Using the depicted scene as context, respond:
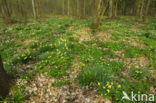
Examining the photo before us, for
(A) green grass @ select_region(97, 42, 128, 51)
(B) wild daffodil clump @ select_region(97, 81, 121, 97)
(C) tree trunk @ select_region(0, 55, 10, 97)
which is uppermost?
(A) green grass @ select_region(97, 42, 128, 51)

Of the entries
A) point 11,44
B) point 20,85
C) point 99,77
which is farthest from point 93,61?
point 11,44

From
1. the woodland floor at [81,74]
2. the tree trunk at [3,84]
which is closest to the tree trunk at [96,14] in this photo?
the woodland floor at [81,74]

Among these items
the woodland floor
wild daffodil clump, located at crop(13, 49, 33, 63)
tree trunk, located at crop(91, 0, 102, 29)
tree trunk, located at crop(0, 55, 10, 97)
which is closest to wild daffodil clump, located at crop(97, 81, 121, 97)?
the woodland floor

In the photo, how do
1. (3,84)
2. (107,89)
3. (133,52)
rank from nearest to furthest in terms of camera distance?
(3,84)
(107,89)
(133,52)

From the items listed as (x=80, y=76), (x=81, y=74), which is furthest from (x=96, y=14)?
(x=80, y=76)

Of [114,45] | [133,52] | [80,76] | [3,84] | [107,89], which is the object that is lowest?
[107,89]

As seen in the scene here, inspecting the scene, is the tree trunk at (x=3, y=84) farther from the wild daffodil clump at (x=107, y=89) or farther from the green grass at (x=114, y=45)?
the green grass at (x=114, y=45)

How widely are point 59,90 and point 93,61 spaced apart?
229cm

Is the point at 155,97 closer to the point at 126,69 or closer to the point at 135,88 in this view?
the point at 135,88

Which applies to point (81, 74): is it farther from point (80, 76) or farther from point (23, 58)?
point (23, 58)

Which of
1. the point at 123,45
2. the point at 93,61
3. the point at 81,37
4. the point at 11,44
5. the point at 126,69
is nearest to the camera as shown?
the point at 126,69

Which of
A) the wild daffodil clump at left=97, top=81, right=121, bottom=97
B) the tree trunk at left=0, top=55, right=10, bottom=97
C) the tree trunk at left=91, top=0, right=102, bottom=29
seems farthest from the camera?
the tree trunk at left=91, top=0, right=102, bottom=29

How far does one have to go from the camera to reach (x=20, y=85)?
3.60 metres

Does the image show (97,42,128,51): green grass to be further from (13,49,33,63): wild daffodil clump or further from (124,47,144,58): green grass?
(13,49,33,63): wild daffodil clump
